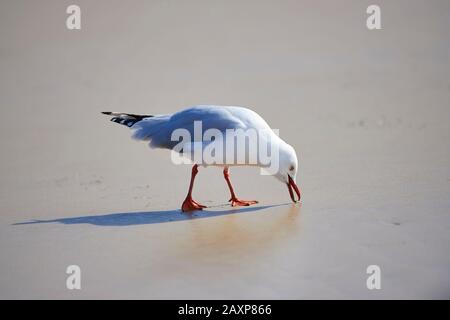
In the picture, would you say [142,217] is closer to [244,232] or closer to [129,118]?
[244,232]

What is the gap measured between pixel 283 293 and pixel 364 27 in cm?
1494

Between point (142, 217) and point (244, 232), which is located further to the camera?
point (142, 217)

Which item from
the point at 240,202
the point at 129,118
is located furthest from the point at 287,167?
the point at 129,118

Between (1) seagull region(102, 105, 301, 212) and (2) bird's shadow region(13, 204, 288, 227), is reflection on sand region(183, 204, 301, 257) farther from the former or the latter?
(1) seagull region(102, 105, 301, 212)

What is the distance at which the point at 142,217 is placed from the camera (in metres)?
5.80

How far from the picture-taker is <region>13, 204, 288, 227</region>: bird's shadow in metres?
5.65

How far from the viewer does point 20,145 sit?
9641 millimetres

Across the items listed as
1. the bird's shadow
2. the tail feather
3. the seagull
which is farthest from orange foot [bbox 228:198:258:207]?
the tail feather
